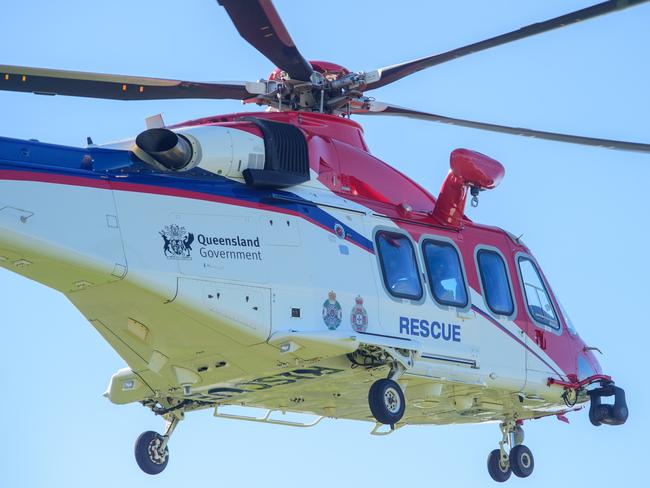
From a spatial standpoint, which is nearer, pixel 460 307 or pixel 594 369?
pixel 460 307

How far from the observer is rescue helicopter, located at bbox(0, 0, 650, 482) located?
1588cm

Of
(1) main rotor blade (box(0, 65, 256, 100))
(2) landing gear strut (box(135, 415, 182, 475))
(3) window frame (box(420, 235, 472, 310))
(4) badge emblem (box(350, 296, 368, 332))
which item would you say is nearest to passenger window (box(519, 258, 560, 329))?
(3) window frame (box(420, 235, 472, 310))

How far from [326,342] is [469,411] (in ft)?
14.9

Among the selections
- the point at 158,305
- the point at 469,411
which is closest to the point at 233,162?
the point at 158,305

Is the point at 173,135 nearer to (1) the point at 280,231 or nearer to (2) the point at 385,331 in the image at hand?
(1) the point at 280,231

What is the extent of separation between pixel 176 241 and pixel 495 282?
5.77m

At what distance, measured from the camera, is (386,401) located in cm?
1788

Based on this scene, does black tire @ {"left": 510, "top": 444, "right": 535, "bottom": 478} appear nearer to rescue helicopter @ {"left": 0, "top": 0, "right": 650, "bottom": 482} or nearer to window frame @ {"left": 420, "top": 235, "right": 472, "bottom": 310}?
rescue helicopter @ {"left": 0, "top": 0, "right": 650, "bottom": 482}

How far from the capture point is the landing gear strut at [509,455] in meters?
21.5

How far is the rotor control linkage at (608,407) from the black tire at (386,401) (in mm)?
4119

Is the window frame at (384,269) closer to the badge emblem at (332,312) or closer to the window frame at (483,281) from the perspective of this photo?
the badge emblem at (332,312)

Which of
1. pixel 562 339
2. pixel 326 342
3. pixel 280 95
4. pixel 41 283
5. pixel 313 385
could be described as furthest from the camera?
pixel 562 339

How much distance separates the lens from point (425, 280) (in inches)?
746

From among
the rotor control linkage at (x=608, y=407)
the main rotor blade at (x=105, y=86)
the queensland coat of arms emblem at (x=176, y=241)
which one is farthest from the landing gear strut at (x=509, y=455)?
the queensland coat of arms emblem at (x=176, y=241)
